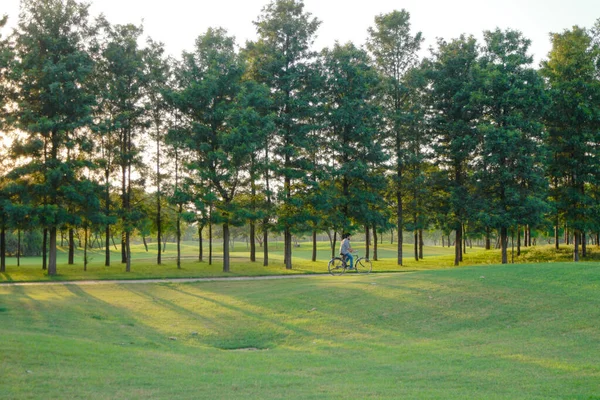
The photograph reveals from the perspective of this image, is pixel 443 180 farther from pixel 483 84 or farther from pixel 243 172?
pixel 243 172

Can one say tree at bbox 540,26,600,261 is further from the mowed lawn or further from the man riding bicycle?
the man riding bicycle

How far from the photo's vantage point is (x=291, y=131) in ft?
127

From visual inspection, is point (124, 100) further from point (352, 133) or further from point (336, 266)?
point (336, 266)

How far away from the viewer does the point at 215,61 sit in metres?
35.0

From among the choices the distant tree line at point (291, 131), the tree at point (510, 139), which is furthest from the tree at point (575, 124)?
the tree at point (510, 139)

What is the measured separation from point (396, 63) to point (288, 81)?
440 inches

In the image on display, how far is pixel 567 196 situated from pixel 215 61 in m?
30.3

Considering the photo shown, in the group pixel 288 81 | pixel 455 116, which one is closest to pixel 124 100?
pixel 288 81

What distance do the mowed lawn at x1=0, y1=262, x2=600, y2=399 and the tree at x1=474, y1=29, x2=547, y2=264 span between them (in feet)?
56.3

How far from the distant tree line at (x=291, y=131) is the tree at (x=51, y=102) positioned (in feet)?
0.39

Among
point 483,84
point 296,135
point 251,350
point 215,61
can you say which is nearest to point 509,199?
point 483,84

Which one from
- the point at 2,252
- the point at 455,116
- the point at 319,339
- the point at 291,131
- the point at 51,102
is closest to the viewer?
the point at 319,339

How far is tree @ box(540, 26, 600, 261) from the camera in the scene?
39.3m

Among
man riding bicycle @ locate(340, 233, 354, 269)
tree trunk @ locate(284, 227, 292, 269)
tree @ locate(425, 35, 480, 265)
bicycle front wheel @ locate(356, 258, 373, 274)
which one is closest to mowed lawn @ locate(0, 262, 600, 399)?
man riding bicycle @ locate(340, 233, 354, 269)
